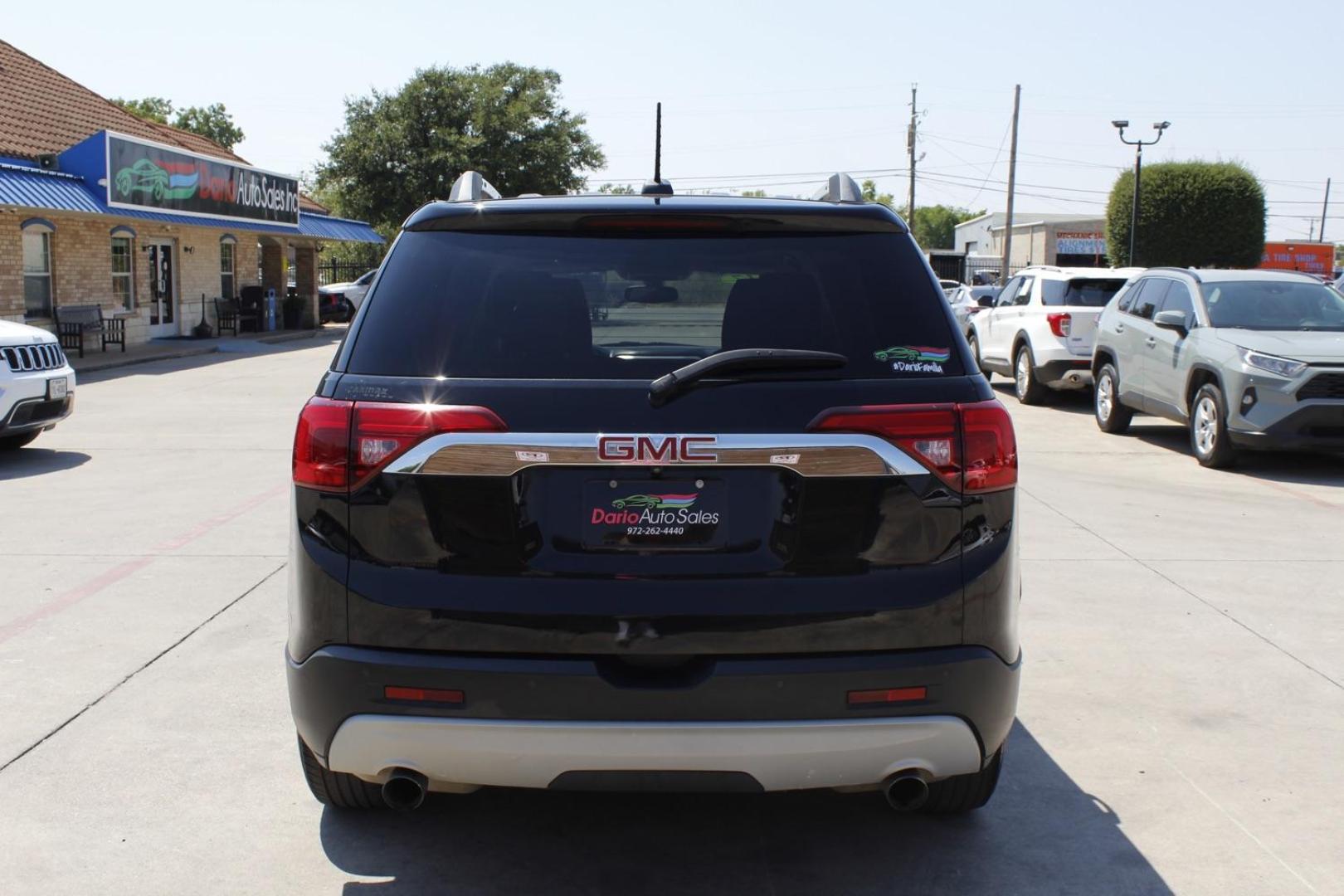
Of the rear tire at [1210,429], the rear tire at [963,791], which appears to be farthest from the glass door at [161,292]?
the rear tire at [963,791]

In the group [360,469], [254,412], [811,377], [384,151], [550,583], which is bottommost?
[254,412]

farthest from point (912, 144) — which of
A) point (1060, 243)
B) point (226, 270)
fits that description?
point (226, 270)

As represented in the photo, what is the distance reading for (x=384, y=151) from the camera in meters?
56.2

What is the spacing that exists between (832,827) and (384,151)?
55.3 m

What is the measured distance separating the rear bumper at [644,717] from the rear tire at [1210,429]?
9.51 m

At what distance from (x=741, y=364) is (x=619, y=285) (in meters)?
0.59

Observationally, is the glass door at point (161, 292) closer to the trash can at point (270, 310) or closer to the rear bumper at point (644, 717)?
the trash can at point (270, 310)

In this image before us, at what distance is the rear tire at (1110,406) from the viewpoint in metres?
14.5

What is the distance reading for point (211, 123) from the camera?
104 metres

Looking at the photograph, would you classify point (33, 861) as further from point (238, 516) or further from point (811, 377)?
point (238, 516)

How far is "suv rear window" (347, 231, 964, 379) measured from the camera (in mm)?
3418

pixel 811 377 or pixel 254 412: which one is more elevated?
pixel 811 377

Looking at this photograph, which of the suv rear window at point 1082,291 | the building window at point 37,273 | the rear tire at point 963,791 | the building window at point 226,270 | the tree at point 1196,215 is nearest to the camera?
the rear tire at point 963,791

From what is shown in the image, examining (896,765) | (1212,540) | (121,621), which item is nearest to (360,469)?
(896,765)
